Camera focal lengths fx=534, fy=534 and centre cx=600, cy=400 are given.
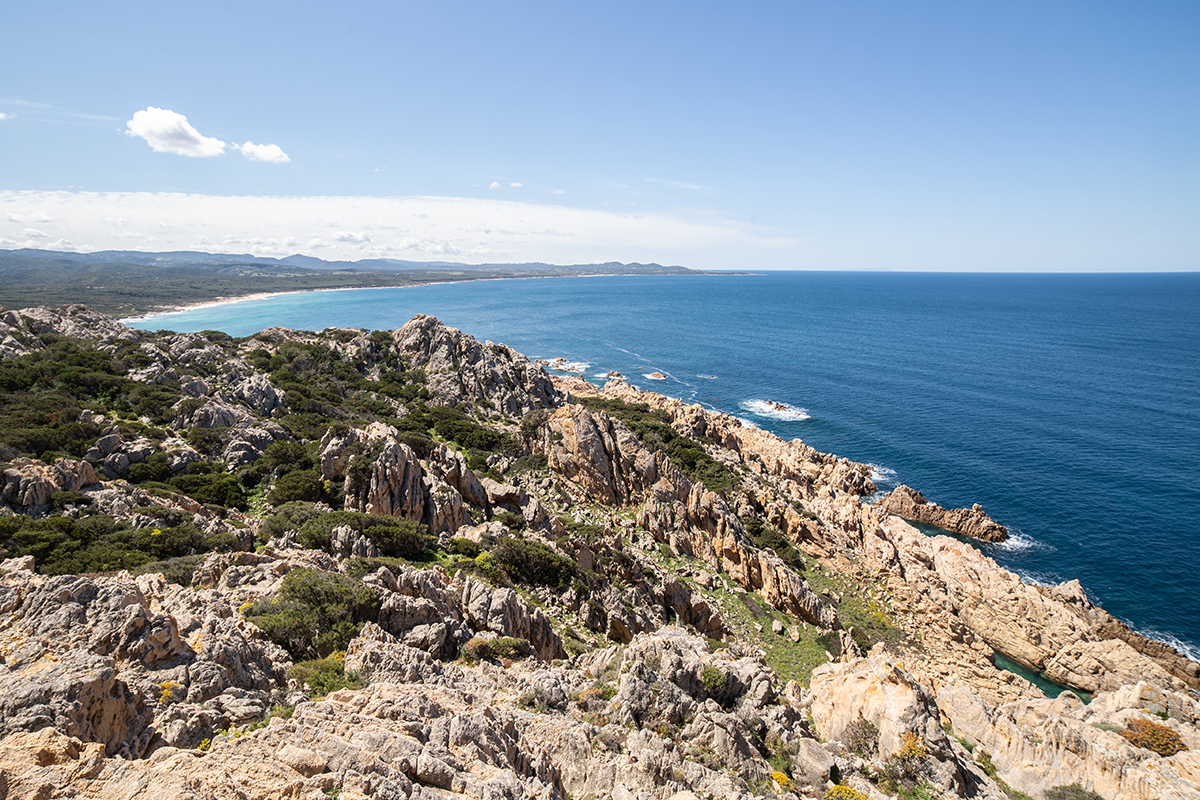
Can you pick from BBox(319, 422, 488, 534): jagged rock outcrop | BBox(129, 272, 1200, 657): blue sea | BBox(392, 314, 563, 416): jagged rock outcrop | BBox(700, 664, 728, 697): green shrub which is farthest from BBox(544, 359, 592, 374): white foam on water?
BBox(700, 664, 728, 697): green shrub

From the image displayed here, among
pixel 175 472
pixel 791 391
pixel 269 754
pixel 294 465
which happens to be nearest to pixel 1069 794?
pixel 269 754

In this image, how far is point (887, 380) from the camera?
Answer: 105 meters

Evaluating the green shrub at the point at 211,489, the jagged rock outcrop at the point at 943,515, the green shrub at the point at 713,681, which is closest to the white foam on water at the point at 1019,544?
the jagged rock outcrop at the point at 943,515

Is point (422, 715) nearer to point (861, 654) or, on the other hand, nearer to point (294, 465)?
point (294, 465)

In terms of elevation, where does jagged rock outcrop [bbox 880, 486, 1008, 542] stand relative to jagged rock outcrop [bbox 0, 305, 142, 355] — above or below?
below

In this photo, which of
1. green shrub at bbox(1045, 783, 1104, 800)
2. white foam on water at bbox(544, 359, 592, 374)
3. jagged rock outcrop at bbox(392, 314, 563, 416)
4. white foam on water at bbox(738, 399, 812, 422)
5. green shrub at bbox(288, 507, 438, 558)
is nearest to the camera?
green shrub at bbox(1045, 783, 1104, 800)

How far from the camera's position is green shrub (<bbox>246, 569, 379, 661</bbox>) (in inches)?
638

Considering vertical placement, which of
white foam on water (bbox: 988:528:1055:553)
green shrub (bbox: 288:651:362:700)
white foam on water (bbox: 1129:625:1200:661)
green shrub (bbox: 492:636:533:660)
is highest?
green shrub (bbox: 288:651:362:700)

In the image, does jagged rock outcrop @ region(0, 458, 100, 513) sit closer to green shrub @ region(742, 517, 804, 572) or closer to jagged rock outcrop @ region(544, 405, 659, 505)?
jagged rock outcrop @ region(544, 405, 659, 505)

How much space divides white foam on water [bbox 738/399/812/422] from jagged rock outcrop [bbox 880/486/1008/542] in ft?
94.6

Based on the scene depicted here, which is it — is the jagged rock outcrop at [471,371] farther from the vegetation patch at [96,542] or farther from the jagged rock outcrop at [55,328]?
the vegetation patch at [96,542]

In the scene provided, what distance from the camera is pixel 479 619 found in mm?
20328

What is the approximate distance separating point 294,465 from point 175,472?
6.23 metres

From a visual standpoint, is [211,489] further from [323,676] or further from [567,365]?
[567,365]
